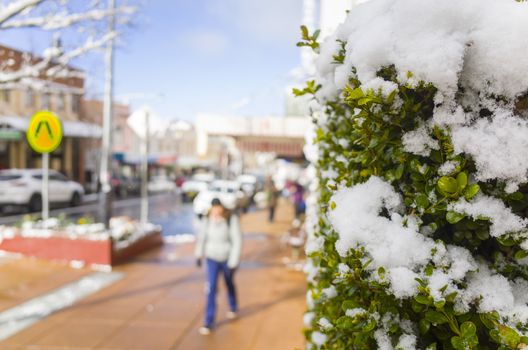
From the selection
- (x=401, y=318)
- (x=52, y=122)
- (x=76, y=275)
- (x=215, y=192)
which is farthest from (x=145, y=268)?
(x=215, y=192)

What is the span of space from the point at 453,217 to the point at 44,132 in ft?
19.7

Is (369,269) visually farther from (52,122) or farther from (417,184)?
(52,122)

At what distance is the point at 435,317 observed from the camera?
4.72ft

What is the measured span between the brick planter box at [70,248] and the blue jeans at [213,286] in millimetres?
3383

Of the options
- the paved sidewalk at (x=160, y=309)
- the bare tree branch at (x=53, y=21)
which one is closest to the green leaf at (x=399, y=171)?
the paved sidewalk at (x=160, y=309)

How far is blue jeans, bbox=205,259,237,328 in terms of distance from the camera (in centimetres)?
514

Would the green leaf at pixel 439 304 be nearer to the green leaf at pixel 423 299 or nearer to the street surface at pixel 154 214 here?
the green leaf at pixel 423 299

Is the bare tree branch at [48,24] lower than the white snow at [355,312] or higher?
higher

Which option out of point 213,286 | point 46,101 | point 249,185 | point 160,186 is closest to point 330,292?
point 213,286

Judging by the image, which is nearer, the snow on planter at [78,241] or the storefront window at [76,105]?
the snow on planter at [78,241]

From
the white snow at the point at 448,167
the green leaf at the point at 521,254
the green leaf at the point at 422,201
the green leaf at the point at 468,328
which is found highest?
the white snow at the point at 448,167

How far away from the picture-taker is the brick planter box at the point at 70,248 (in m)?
8.07

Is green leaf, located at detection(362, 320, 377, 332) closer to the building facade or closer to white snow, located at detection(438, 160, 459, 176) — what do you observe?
white snow, located at detection(438, 160, 459, 176)

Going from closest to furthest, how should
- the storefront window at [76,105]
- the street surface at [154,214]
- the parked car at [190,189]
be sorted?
the street surface at [154,214] < the parked car at [190,189] < the storefront window at [76,105]
